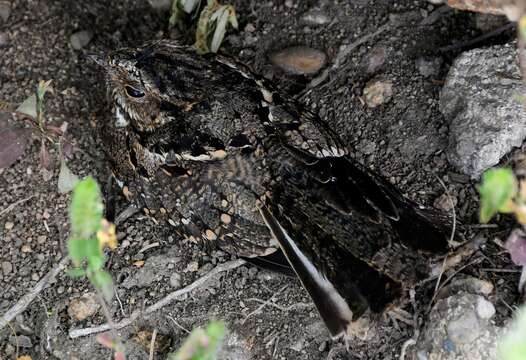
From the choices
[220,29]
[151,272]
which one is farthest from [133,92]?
[151,272]

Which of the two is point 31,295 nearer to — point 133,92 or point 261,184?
point 133,92

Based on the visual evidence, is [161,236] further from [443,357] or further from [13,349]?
[443,357]

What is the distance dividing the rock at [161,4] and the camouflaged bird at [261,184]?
0.59 metres

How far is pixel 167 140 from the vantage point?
243cm

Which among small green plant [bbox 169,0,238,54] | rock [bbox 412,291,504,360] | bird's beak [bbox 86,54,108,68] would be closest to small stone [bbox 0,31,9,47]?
bird's beak [bbox 86,54,108,68]

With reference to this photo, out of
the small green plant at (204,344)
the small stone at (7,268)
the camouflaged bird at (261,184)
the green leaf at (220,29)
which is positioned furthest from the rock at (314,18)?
the small green plant at (204,344)

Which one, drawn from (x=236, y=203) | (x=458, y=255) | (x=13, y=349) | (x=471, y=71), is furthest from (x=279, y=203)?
Answer: (x=13, y=349)

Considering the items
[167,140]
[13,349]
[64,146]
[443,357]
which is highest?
[167,140]

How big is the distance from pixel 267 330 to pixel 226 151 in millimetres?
682

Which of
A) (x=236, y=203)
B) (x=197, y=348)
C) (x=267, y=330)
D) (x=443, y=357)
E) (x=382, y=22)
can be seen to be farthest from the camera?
(x=382, y=22)

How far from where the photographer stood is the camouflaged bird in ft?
7.06

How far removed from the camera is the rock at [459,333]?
85.3 inches

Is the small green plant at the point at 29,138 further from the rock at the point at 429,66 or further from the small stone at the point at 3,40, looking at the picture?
the rock at the point at 429,66

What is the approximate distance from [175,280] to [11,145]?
0.84 m
